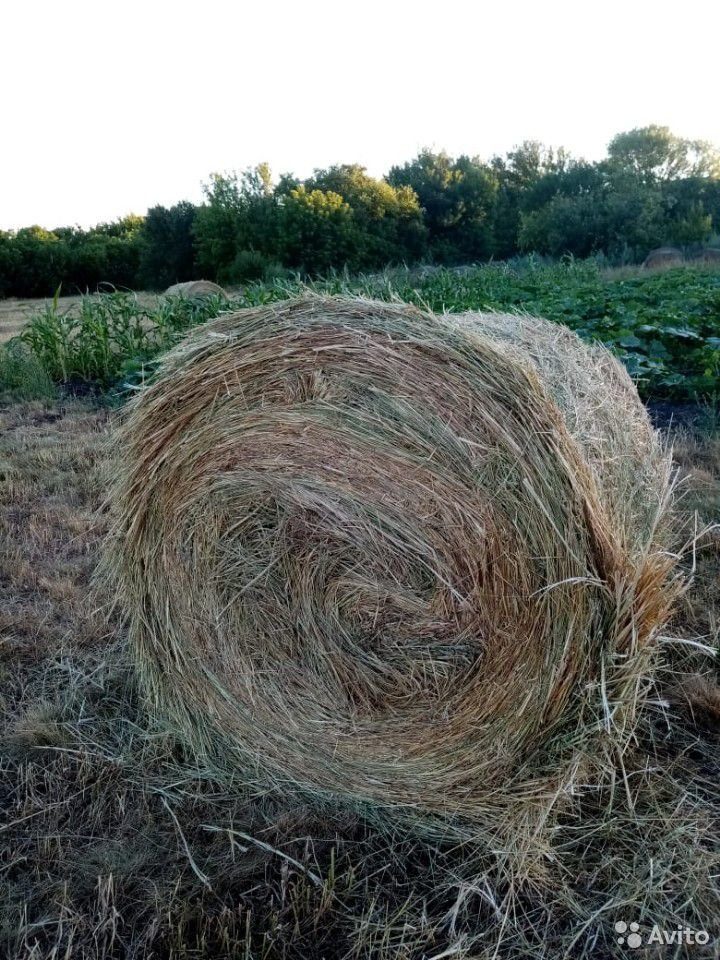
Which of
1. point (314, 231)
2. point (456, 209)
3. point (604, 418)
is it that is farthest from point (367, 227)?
point (604, 418)

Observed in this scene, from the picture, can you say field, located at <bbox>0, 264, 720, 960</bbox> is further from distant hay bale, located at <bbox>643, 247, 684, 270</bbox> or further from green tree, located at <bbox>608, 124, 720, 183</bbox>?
→ green tree, located at <bbox>608, 124, 720, 183</bbox>

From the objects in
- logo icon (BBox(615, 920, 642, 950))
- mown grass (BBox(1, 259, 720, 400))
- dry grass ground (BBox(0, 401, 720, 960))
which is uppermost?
mown grass (BBox(1, 259, 720, 400))

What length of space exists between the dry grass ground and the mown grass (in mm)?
4325

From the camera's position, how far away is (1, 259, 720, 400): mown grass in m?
7.15

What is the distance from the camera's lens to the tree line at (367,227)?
32719 millimetres

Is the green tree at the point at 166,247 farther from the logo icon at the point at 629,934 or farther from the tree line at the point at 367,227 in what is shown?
the logo icon at the point at 629,934

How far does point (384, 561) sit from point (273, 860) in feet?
3.12

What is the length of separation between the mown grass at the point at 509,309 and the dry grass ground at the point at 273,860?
14.2 ft

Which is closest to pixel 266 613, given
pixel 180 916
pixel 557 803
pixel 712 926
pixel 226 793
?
pixel 226 793

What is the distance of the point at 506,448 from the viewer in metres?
2.24

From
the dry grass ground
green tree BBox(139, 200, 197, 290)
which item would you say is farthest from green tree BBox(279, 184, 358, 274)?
the dry grass ground

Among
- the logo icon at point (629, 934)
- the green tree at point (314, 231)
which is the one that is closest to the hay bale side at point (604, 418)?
the logo icon at point (629, 934)

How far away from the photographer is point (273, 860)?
240 centimetres

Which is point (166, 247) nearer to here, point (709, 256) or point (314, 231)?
point (314, 231)
